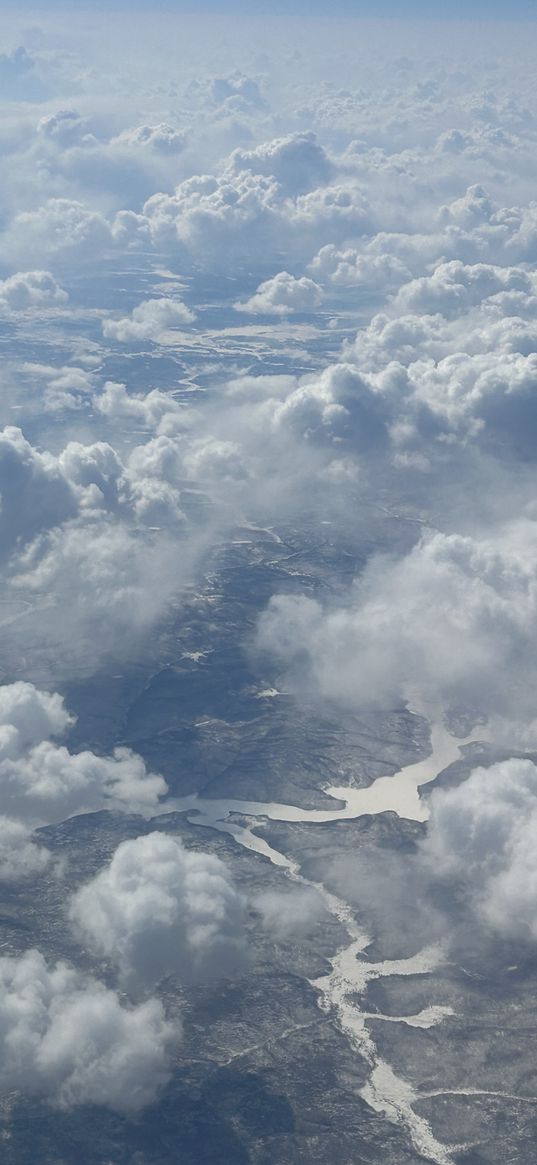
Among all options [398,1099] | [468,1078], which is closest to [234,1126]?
[398,1099]

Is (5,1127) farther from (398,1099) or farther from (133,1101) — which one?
(398,1099)

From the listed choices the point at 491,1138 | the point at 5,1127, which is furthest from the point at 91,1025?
the point at 491,1138

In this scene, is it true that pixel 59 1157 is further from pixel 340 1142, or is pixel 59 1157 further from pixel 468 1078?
pixel 468 1078

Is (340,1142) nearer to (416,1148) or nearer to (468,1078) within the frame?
(416,1148)

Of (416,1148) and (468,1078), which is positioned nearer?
(416,1148)

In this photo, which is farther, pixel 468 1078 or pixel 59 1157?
pixel 468 1078

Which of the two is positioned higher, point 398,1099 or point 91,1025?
point 91,1025

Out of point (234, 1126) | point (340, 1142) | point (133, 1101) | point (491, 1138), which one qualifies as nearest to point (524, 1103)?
point (491, 1138)
